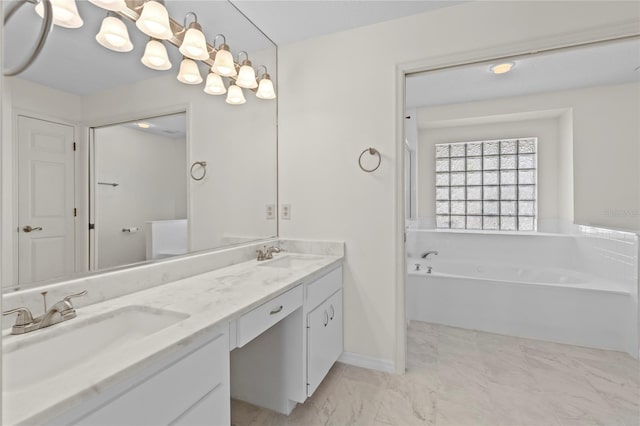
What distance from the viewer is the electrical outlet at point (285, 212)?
2.36m

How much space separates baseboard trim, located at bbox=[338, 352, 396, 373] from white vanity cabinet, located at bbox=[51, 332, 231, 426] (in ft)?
4.10

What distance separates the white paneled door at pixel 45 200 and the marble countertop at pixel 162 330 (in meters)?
0.21

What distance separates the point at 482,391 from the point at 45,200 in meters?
2.39

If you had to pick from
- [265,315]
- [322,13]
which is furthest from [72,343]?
[322,13]

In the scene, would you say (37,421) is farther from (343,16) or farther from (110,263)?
(343,16)

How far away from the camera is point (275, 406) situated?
169 cm

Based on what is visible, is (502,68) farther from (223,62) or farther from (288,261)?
(288,261)

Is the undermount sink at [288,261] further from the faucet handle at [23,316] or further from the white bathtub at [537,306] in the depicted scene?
the white bathtub at [537,306]

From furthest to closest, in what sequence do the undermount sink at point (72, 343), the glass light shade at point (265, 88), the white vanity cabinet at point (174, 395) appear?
the glass light shade at point (265, 88), the undermount sink at point (72, 343), the white vanity cabinet at point (174, 395)

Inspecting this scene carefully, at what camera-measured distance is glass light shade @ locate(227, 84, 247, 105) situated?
6.63ft

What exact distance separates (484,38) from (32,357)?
97.8 inches

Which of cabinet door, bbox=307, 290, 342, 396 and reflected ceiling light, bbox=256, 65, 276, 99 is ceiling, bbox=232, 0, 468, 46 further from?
cabinet door, bbox=307, 290, 342, 396

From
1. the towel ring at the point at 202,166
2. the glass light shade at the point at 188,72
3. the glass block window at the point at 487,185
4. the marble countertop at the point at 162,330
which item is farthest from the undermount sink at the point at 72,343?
the glass block window at the point at 487,185

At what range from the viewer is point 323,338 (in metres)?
1.84
